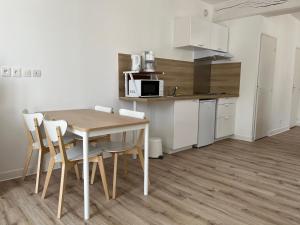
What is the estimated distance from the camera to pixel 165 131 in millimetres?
3627

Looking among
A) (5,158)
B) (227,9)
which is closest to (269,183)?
(5,158)

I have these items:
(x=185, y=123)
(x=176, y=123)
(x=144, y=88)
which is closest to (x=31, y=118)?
(x=144, y=88)

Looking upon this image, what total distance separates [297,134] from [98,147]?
16.0 feet

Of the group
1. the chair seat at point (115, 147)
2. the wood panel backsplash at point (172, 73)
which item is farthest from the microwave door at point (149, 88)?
the chair seat at point (115, 147)

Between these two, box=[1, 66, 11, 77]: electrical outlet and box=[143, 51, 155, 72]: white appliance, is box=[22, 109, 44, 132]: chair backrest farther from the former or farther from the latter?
box=[143, 51, 155, 72]: white appliance

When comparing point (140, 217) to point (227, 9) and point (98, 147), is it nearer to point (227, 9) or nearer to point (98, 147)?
point (98, 147)

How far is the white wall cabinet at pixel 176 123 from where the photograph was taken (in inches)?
138

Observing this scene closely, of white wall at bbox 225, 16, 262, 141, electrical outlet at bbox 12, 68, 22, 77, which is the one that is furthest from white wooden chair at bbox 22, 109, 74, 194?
white wall at bbox 225, 16, 262, 141

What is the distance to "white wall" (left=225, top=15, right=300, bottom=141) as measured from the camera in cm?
443

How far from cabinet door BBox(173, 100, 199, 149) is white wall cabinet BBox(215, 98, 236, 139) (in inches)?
27.0

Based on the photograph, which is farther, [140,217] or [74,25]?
[74,25]

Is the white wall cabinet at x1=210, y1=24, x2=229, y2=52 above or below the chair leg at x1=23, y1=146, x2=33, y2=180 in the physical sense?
above

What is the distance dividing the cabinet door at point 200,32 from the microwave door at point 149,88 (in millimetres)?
1102

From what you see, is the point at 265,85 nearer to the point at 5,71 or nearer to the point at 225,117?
the point at 225,117
